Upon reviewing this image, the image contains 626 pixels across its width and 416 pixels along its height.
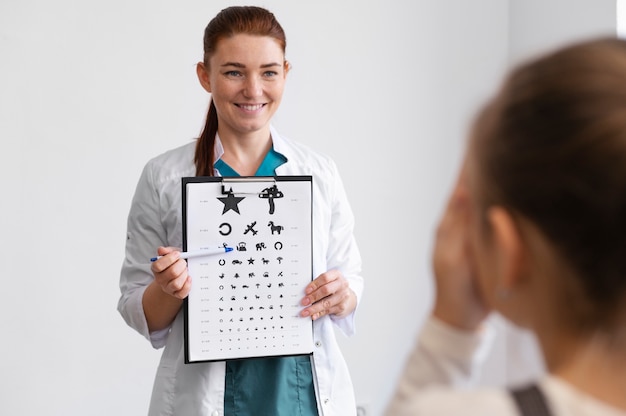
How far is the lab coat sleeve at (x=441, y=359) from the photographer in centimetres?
77

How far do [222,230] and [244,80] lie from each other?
1.02 feet

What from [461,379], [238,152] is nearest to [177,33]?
[238,152]

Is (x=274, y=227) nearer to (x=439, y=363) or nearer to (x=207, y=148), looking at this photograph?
(x=207, y=148)

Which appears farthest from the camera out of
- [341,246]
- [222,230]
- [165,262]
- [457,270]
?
[341,246]

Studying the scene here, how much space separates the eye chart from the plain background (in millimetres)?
914

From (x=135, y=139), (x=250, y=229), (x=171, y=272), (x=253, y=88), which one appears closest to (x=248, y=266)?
(x=250, y=229)

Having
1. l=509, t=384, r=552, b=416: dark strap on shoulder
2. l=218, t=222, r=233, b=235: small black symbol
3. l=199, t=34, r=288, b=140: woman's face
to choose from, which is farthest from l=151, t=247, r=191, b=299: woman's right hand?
l=509, t=384, r=552, b=416: dark strap on shoulder

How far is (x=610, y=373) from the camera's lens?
0.64m

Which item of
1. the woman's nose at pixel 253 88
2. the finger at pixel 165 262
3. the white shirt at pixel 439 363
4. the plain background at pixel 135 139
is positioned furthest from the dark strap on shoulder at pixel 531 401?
the plain background at pixel 135 139

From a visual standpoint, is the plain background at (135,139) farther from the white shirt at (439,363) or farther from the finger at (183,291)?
the white shirt at (439,363)

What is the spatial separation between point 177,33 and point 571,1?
1406 millimetres

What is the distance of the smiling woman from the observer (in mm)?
1561

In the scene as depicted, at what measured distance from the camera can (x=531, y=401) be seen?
626 mm

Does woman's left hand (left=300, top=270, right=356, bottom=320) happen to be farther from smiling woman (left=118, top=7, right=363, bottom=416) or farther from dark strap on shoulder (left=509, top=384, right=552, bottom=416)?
dark strap on shoulder (left=509, top=384, right=552, bottom=416)
